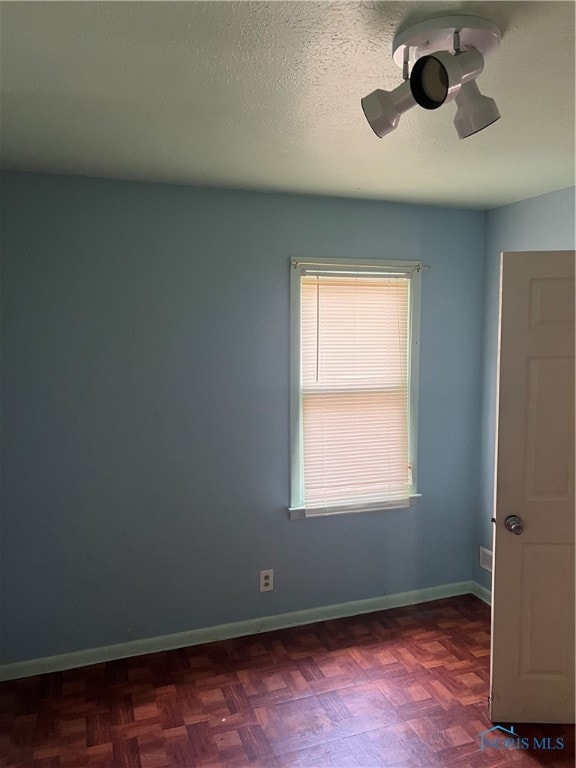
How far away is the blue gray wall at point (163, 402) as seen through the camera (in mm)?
2740

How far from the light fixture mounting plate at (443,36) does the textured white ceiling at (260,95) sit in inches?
0.9

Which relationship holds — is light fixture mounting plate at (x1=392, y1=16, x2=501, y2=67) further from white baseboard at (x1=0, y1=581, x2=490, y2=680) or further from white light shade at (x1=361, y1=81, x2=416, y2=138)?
white baseboard at (x1=0, y1=581, x2=490, y2=680)

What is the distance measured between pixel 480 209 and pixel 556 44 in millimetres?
2098

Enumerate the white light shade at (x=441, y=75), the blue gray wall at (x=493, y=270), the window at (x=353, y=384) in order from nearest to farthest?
the white light shade at (x=441, y=75)
the blue gray wall at (x=493, y=270)
the window at (x=353, y=384)

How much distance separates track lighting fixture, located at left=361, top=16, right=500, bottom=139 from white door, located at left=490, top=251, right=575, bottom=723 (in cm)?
95

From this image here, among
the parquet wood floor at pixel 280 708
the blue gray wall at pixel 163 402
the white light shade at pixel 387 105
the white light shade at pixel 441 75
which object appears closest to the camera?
the white light shade at pixel 441 75

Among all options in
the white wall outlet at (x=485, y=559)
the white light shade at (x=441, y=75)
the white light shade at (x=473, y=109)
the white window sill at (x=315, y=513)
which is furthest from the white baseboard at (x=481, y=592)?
the white light shade at (x=441, y=75)

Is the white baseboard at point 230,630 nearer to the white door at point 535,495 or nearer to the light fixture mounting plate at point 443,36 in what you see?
the white door at point 535,495

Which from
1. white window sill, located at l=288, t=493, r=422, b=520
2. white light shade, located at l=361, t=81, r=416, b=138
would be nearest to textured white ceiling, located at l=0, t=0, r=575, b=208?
white light shade, located at l=361, t=81, r=416, b=138

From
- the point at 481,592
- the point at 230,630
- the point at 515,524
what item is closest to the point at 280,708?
the point at 230,630

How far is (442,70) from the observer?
1318mm

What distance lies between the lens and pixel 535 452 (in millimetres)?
2379

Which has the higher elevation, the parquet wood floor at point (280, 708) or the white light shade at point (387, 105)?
the white light shade at point (387, 105)

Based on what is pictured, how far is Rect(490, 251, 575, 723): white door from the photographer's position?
2324 millimetres
